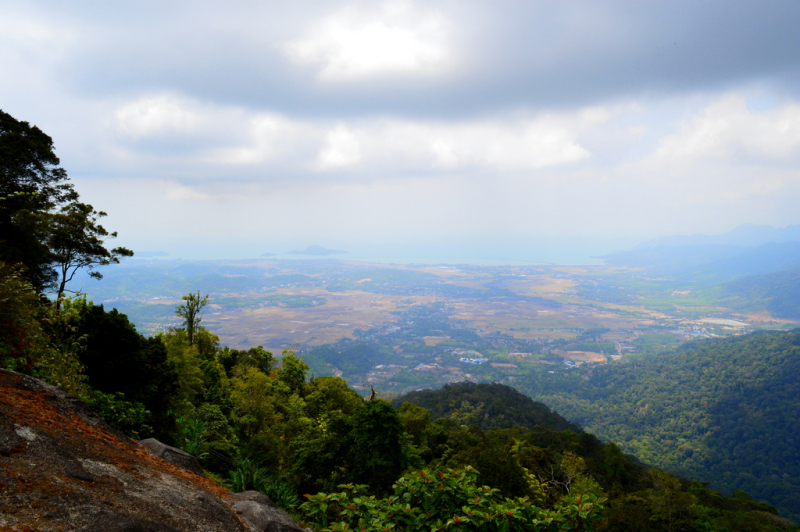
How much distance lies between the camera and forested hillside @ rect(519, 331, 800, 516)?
6138 cm

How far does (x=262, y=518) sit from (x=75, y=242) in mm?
17681

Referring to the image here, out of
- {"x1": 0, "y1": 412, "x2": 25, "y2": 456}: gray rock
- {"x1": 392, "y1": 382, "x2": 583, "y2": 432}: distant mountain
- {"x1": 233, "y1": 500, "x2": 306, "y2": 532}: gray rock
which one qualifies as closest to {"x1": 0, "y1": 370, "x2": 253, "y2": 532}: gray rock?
{"x1": 0, "y1": 412, "x2": 25, "y2": 456}: gray rock

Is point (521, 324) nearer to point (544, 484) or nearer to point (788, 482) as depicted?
point (788, 482)

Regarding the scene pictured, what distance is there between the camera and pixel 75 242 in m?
16.2

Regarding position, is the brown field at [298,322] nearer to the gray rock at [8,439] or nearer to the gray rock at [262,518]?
the gray rock at [262,518]

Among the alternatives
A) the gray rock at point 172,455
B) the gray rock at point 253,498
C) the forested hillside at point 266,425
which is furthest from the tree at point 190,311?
the gray rock at point 253,498

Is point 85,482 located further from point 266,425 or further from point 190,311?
point 190,311

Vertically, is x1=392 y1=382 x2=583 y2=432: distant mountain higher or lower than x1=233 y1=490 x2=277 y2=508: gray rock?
lower

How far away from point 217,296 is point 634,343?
17649 cm

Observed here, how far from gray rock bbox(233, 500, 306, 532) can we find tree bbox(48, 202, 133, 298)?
15472 mm

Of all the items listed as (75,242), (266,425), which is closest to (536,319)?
(266,425)

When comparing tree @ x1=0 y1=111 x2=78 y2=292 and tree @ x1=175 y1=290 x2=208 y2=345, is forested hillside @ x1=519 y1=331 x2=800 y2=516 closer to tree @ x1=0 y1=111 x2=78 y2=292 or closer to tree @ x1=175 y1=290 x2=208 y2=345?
tree @ x1=175 y1=290 x2=208 y2=345

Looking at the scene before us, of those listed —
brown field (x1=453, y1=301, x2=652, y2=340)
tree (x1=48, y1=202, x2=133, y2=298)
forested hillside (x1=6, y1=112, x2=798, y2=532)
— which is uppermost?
tree (x1=48, y1=202, x2=133, y2=298)

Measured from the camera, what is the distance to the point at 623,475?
1219 inches
